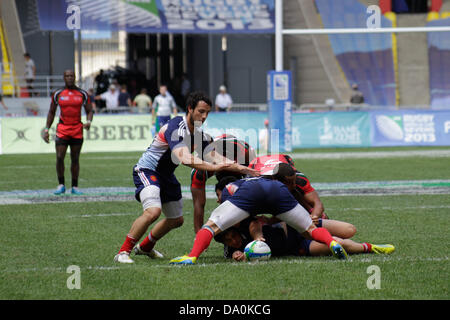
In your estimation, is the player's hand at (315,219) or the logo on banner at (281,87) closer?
the player's hand at (315,219)

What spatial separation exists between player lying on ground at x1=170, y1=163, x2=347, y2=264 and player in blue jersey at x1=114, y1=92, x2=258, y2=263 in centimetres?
22

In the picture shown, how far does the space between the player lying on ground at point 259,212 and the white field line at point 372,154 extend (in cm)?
1367

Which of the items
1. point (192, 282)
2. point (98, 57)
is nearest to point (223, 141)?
point (192, 282)

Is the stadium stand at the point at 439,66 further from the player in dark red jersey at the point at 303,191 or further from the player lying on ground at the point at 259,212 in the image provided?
the player lying on ground at the point at 259,212

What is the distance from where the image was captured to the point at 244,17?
26828 mm

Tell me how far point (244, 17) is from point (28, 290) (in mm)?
21627

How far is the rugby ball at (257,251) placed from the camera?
7.21m

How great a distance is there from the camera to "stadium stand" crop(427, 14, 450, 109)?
34.2m

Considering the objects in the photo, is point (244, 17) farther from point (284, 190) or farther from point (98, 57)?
point (284, 190)

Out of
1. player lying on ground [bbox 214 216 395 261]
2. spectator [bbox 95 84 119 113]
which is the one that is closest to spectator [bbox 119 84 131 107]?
spectator [bbox 95 84 119 113]

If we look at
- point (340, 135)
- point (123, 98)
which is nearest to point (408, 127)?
point (340, 135)

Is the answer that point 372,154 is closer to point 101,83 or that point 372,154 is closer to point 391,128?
point 391,128

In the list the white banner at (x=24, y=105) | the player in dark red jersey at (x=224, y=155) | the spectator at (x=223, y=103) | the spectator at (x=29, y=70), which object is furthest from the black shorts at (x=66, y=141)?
the spectator at (x=223, y=103)

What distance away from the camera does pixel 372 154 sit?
21969 mm
